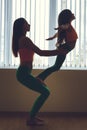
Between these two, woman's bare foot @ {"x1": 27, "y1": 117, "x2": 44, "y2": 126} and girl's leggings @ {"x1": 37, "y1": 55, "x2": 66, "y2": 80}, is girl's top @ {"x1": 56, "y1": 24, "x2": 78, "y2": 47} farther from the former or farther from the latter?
woman's bare foot @ {"x1": 27, "y1": 117, "x2": 44, "y2": 126}

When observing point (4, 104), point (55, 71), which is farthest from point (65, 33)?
point (4, 104)

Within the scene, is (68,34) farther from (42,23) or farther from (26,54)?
(42,23)

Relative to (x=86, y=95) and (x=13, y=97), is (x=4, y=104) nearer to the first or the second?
(x=13, y=97)

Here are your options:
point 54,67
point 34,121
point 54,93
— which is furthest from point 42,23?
point 34,121

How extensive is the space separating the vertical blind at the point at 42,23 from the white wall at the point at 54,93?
156mm

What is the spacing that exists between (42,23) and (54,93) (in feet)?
3.12

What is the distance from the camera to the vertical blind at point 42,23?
4730mm

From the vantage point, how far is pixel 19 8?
15.6ft

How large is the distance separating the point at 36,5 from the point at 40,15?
0.14 metres

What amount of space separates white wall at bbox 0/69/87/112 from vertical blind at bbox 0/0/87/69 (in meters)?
0.16

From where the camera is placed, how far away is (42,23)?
476cm

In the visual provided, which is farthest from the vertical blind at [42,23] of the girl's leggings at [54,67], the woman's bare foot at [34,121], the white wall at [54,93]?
the woman's bare foot at [34,121]

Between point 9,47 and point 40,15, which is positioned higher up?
point 40,15

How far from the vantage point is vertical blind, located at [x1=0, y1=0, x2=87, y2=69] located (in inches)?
186
